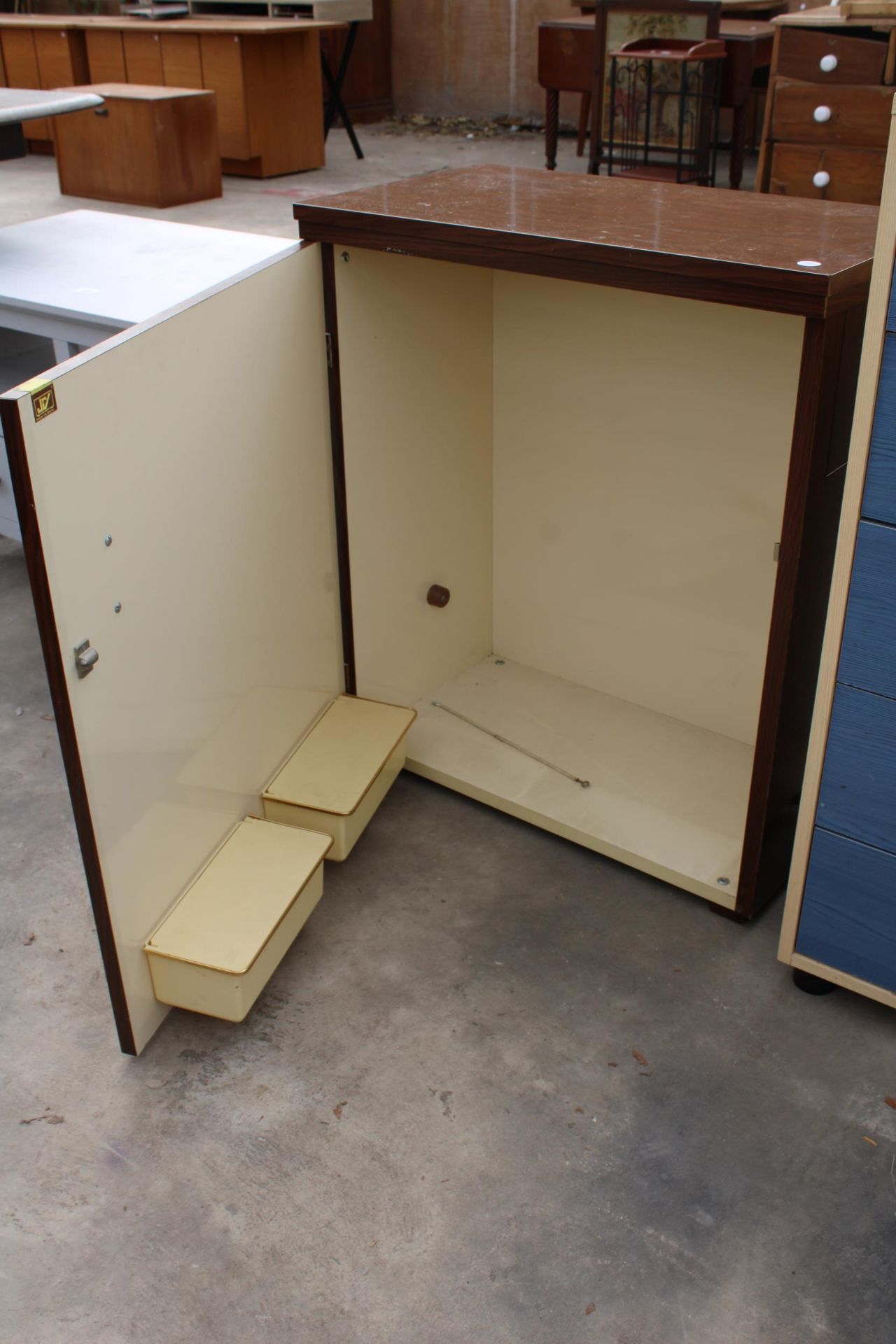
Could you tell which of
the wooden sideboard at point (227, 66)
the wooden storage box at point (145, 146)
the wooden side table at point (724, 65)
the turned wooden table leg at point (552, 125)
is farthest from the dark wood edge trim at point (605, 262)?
the wooden sideboard at point (227, 66)

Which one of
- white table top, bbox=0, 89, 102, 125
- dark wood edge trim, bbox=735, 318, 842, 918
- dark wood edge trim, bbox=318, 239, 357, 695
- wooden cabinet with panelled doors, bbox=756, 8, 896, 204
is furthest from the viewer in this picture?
wooden cabinet with panelled doors, bbox=756, 8, 896, 204

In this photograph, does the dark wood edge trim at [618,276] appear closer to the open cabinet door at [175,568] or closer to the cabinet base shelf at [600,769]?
the open cabinet door at [175,568]

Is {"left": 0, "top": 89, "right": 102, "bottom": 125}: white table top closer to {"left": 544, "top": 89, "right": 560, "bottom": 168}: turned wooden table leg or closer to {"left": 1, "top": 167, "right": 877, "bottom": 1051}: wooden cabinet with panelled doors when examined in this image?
{"left": 1, "top": 167, "right": 877, "bottom": 1051}: wooden cabinet with panelled doors

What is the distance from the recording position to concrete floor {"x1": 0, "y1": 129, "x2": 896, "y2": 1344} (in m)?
1.46

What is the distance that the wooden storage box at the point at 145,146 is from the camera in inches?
236

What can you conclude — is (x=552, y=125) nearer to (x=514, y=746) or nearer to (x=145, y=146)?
(x=145, y=146)

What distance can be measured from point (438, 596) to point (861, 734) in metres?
1.09

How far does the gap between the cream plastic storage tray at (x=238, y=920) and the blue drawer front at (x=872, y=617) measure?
900 mm

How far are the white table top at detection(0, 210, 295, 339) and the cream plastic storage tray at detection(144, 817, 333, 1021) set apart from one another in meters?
0.97

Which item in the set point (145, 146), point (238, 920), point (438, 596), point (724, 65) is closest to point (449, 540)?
point (438, 596)

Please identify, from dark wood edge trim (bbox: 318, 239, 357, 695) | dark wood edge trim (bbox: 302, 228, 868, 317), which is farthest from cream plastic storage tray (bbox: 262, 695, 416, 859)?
dark wood edge trim (bbox: 302, 228, 868, 317)

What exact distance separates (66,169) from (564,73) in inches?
110

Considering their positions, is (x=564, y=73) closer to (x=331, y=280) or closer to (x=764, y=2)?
(x=764, y=2)

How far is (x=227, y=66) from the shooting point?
6438mm
